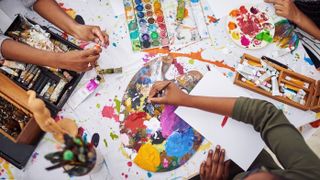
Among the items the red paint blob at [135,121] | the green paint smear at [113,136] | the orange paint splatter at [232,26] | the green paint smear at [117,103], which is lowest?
the green paint smear at [113,136]

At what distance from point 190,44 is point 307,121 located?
0.49 meters

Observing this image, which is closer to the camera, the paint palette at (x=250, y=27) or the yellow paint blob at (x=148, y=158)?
the yellow paint blob at (x=148, y=158)

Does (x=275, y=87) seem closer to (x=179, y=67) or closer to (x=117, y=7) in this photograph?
(x=179, y=67)

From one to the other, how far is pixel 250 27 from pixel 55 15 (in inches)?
28.3

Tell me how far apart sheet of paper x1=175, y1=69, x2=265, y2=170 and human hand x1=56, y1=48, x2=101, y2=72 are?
34 cm

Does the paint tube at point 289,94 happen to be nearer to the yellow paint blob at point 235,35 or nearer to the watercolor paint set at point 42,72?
the yellow paint blob at point 235,35

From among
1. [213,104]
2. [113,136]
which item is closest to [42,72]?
[113,136]

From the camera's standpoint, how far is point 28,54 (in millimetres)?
1141

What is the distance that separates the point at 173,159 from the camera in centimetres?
112

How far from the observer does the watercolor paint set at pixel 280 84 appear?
116cm

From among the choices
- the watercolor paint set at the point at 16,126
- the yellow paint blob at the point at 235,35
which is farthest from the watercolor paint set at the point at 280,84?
the watercolor paint set at the point at 16,126

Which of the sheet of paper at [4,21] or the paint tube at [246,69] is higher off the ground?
the sheet of paper at [4,21]

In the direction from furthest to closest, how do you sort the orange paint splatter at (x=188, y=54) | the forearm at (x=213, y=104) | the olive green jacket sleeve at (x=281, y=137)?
1. the orange paint splatter at (x=188, y=54)
2. the forearm at (x=213, y=104)
3. the olive green jacket sleeve at (x=281, y=137)

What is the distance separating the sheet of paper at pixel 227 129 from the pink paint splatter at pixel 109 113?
0.21m
